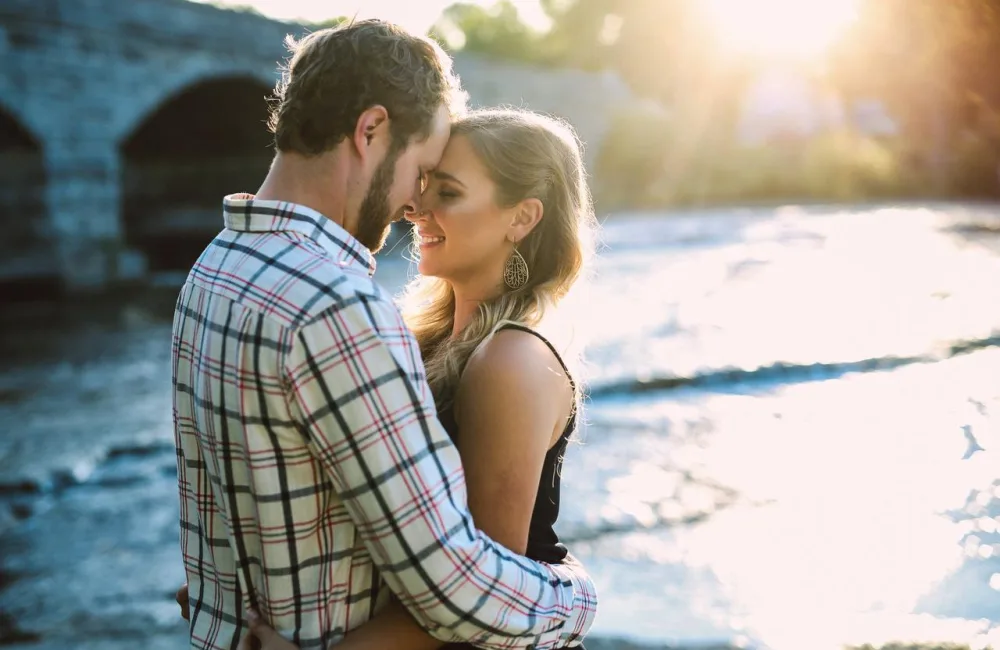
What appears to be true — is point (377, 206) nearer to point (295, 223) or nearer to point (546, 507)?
point (295, 223)

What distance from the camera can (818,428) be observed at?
5449 millimetres

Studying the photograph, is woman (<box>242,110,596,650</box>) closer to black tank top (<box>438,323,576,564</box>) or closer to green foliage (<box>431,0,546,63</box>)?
black tank top (<box>438,323,576,564</box>)

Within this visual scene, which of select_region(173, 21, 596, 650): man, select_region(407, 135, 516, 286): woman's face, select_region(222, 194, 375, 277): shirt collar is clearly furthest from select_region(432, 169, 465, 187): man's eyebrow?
select_region(222, 194, 375, 277): shirt collar

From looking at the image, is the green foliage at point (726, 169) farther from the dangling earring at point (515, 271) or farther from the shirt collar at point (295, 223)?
the shirt collar at point (295, 223)

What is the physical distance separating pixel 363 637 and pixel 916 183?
23.2 metres

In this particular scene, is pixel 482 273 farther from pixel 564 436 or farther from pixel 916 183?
pixel 916 183

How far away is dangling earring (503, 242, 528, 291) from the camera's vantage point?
2.01 metres

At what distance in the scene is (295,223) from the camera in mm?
1353

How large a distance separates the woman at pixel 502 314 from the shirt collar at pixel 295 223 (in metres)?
0.36

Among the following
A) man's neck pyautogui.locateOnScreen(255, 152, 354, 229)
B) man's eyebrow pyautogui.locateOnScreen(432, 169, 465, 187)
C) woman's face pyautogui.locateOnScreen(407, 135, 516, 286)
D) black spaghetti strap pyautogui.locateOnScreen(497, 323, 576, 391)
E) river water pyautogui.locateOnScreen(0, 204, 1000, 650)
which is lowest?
river water pyautogui.locateOnScreen(0, 204, 1000, 650)

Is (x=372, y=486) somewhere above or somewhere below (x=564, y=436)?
above

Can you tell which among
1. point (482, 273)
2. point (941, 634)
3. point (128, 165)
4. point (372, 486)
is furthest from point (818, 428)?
point (128, 165)

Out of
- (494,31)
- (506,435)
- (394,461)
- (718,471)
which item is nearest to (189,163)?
(718,471)

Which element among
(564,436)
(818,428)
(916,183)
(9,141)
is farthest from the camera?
(916,183)
